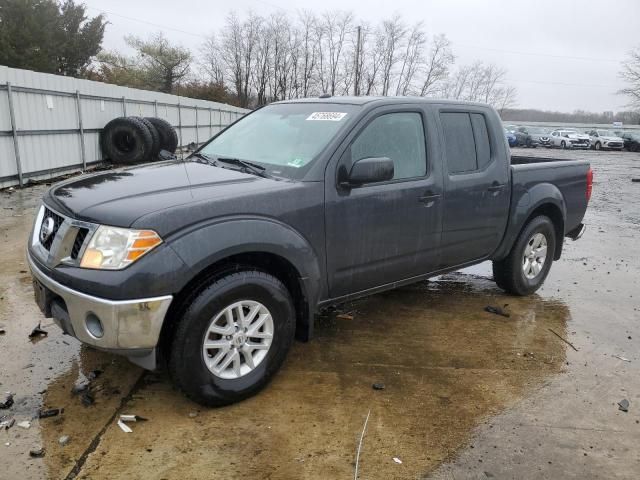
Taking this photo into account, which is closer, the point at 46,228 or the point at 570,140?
the point at 46,228

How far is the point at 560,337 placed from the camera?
438 centimetres

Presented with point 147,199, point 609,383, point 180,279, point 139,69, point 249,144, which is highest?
point 139,69

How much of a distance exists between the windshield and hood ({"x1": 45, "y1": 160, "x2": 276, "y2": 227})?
0.25 meters

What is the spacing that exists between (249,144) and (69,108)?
35.2 feet

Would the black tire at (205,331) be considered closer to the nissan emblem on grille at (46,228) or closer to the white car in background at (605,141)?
the nissan emblem on grille at (46,228)

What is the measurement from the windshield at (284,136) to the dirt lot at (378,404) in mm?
1447

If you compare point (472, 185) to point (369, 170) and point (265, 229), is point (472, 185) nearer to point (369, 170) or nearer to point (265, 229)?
point (369, 170)

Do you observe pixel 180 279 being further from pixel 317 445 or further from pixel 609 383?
pixel 609 383

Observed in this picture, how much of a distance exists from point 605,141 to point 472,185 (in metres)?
40.1

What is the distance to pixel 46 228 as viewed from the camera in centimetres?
310

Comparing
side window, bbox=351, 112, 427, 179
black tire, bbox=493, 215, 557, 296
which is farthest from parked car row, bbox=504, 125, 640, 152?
side window, bbox=351, 112, 427, 179

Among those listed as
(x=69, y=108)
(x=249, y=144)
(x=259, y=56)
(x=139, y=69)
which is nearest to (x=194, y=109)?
(x=69, y=108)

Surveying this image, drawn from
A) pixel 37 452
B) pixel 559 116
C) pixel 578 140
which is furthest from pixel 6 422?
pixel 559 116

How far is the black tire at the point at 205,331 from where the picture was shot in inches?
110
